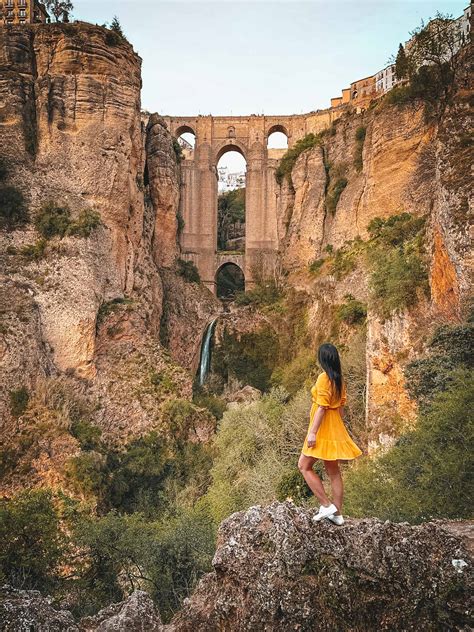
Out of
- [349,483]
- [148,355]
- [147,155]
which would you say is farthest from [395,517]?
[147,155]

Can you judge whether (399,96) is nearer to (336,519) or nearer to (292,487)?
Answer: (292,487)

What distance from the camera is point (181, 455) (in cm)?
2014

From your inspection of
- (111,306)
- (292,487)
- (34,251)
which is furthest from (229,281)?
(292,487)

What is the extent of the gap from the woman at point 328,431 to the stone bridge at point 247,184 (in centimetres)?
3343

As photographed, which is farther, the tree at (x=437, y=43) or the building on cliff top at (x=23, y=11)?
the building on cliff top at (x=23, y=11)

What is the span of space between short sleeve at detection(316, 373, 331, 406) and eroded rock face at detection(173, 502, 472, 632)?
0.97 metres

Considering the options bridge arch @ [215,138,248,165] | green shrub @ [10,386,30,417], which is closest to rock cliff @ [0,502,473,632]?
green shrub @ [10,386,30,417]

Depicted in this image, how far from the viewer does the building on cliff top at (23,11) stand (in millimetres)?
36812

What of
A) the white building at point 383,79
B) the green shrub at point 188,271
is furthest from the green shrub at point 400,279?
the white building at point 383,79

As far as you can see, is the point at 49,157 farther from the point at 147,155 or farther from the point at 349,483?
the point at 349,483

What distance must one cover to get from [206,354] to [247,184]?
52.5ft

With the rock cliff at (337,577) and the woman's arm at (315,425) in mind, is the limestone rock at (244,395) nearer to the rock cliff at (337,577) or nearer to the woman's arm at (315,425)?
the woman's arm at (315,425)

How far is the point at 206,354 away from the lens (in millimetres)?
30844

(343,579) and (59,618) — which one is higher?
(343,579)
